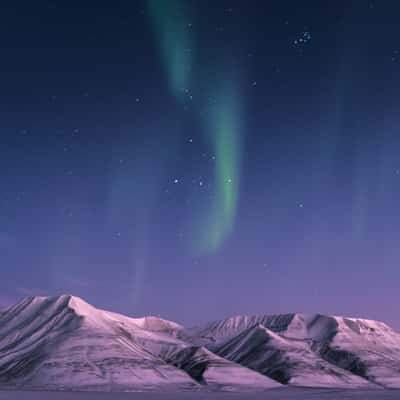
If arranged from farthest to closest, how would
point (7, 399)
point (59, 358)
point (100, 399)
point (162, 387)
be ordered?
point (59, 358), point (162, 387), point (100, 399), point (7, 399)

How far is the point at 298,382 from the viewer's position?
19675 cm

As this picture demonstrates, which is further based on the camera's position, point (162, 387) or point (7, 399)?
point (162, 387)

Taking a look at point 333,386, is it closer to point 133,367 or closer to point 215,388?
point 215,388

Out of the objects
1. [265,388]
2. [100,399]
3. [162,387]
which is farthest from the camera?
[265,388]

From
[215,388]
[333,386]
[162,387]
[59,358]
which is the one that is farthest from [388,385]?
[59,358]

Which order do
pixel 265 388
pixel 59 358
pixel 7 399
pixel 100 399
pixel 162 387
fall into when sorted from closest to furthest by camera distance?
pixel 7 399 < pixel 100 399 < pixel 162 387 < pixel 265 388 < pixel 59 358

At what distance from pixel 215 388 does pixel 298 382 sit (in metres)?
34.6

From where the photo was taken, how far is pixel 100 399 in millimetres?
115625

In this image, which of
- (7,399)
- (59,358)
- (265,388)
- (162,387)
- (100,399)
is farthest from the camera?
(59,358)

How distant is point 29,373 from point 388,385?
384 feet

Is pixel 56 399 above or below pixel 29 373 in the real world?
above

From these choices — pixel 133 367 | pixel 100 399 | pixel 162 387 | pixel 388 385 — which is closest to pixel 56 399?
pixel 100 399

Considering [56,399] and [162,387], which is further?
[162,387]

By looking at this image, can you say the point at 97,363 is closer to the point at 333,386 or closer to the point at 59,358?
the point at 59,358
